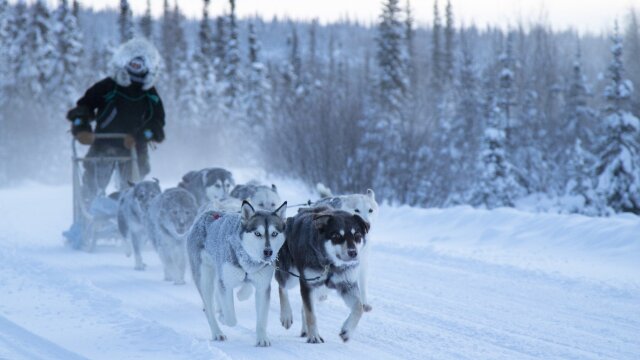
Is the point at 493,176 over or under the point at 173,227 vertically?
under

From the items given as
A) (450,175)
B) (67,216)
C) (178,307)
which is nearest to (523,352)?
(178,307)

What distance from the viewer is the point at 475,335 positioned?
18.9 ft

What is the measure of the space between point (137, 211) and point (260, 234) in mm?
4319

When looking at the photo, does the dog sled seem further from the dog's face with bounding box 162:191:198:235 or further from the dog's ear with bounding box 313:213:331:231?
the dog's ear with bounding box 313:213:331:231

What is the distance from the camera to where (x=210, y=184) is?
10.0 metres

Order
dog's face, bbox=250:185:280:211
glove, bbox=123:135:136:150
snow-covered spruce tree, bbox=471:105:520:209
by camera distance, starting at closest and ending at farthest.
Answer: dog's face, bbox=250:185:280:211 → glove, bbox=123:135:136:150 → snow-covered spruce tree, bbox=471:105:520:209

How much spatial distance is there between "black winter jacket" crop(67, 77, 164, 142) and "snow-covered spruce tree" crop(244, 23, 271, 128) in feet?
141

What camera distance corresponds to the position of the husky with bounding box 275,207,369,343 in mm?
5332

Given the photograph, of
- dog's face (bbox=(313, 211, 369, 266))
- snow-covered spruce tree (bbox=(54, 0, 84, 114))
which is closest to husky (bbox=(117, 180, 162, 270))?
dog's face (bbox=(313, 211, 369, 266))

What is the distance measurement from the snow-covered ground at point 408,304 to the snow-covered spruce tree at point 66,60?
36711 millimetres

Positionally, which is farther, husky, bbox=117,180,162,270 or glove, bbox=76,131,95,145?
glove, bbox=76,131,95,145

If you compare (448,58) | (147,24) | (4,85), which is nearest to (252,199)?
(4,85)

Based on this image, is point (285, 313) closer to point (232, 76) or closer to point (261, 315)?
point (261, 315)

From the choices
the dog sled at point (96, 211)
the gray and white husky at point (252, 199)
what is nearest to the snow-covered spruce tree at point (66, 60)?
the dog sled at point (96, 211)
